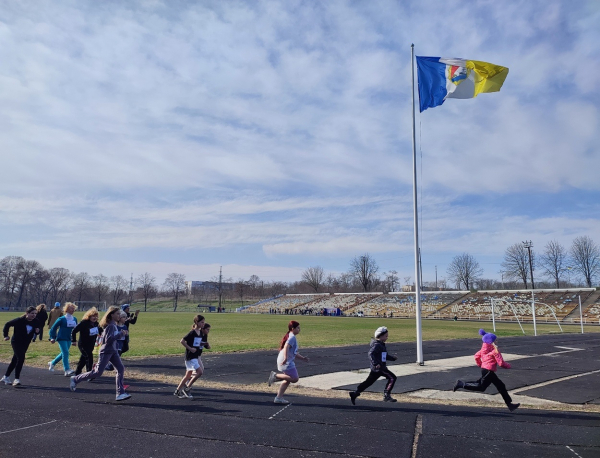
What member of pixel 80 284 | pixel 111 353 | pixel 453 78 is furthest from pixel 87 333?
pixel 80 284

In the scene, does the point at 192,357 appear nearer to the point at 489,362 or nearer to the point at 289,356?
the point at 289,356

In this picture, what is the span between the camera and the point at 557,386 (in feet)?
36.9

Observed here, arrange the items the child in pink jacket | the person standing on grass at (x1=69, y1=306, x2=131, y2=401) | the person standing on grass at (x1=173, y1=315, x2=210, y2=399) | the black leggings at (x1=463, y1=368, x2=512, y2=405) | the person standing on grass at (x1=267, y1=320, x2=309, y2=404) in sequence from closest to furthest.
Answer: the black leggings at (x1=463, y1=368, x2=512, y2=405), the child in pink jacket, the person standing on grass at (x1=267, y1=320, x2=309, y2=404), the person standing on grass at (x1=69, y1=306, x2=131, y2=401), the person standing on grass at (x1=173, y1=315, x2=210, y2=399)

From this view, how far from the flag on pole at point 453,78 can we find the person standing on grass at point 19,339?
13.1m

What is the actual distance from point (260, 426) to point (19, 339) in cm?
679

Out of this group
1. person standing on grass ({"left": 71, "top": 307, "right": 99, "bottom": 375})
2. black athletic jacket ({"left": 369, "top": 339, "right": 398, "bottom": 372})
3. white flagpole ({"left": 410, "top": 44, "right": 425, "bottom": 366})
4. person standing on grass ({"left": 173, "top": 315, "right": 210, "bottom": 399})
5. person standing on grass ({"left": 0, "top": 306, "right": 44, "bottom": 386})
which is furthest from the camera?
white flagpole ({"left": 410, "top": 44, "right": 425, "bottom": 366})

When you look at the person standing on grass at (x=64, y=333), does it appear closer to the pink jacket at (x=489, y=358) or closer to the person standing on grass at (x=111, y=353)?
the person standing on grass at (x=111, y=353)

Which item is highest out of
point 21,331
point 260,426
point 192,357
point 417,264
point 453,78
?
point 453,78

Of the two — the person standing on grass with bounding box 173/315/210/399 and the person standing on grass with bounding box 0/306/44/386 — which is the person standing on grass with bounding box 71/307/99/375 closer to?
the person standing on grass with bounding box 0/306/44/386

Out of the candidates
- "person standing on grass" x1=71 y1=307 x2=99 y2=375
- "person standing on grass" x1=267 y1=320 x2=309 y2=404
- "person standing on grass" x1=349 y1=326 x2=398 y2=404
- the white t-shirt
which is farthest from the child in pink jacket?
"person standing on grass" x1=71 y1=307 x2=99 y2=375

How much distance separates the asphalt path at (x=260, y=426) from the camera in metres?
5.89

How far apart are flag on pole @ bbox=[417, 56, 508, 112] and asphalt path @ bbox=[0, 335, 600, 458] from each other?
30.2ft

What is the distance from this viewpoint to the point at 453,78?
14906 millimetres

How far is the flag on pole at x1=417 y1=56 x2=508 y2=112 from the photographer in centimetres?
1465
